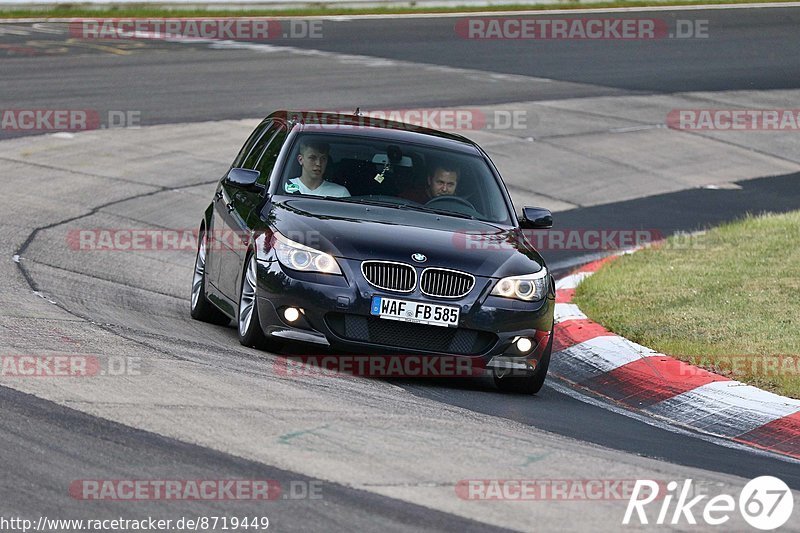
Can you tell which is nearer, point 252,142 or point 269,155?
point 269,155

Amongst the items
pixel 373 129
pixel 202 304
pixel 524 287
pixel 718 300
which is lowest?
pixel 718 300

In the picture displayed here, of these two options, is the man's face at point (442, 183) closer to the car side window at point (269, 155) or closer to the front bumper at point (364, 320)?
the car side window at point (269, 155)

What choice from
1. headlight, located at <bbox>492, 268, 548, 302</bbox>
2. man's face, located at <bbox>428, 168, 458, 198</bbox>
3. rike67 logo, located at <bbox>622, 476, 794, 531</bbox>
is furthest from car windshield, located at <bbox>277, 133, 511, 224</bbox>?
rike67 logo, located at <bbox>622, 476, 794, 531</bbox>

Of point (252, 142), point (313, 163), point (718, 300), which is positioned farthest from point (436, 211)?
point (718, 300)

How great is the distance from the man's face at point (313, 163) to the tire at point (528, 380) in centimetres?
188

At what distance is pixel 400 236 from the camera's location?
8922 mm

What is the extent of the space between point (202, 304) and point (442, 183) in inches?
81.9

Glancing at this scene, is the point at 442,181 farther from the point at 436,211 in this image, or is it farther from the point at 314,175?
the point at 314,175

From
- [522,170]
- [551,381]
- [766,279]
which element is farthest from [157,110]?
[551,381]

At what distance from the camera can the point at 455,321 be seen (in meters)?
8.67

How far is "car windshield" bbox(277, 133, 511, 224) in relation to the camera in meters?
9.77

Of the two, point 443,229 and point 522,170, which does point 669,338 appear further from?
point 522,170

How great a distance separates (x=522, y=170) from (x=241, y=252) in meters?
10.0

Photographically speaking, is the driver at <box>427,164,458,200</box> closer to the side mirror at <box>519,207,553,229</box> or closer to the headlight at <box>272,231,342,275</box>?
the side mirror at <box>519,207,553,229</box>
